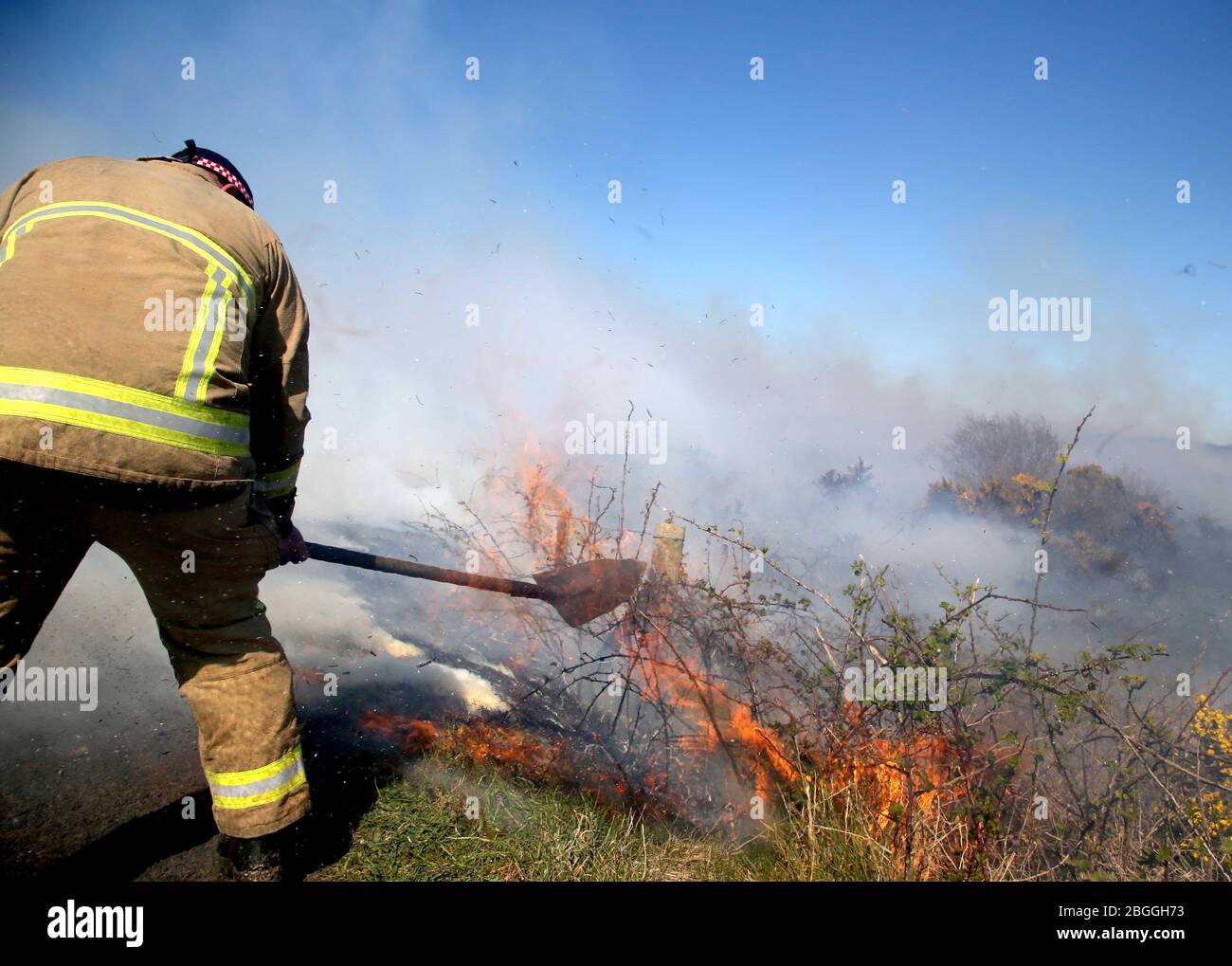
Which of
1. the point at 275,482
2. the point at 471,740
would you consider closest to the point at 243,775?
the point at 275,482

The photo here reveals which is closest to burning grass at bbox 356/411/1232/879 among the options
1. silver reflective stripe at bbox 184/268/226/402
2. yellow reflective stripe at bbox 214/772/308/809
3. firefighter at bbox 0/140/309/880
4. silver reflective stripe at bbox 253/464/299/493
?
yellow reflective stripe at bbox 214/772/308/809

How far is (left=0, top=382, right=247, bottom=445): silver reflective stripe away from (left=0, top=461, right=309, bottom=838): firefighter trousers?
21cm

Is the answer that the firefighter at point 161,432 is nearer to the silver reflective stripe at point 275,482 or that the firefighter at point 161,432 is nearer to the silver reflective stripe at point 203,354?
the silver reflective stripe at point 203,354

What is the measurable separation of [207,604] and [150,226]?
1.21 metres

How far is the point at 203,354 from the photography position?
6.10ft

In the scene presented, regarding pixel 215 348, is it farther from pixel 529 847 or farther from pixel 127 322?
pixel 529 847

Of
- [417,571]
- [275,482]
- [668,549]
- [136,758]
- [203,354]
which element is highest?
[203,354]

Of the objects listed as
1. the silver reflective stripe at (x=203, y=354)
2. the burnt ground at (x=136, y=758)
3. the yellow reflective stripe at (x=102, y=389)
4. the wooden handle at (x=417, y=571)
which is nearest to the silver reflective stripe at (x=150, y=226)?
the silver reflective stripe at (x=203, y=354)

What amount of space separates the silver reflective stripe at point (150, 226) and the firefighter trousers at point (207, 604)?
77 cm

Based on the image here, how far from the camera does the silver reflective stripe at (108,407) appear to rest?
1.65m

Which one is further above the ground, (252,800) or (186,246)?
(186,246)

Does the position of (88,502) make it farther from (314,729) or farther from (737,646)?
(737,646)
